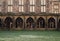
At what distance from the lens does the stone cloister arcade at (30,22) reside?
175 ft

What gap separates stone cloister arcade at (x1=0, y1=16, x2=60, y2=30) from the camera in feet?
175

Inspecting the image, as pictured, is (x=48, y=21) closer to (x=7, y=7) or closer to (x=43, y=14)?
(x=43, y=14)

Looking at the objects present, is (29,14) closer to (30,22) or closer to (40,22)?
(30,22)

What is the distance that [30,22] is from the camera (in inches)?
2135

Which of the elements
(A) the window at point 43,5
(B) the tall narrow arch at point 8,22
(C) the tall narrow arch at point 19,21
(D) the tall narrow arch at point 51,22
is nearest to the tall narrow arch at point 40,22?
(D) the tall narrow arch at point 51,22

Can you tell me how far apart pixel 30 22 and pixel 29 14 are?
134cm

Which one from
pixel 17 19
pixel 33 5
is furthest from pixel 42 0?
pixel 17 19

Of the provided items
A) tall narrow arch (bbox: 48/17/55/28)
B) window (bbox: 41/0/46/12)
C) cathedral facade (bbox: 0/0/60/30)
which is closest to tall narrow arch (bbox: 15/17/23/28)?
cathedral facade (bbox: 0/0/60/30)

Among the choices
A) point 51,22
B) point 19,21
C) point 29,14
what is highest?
point 29,14

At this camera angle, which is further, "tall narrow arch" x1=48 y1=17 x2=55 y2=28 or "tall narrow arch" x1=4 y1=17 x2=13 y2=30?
"tall narrow arch" x1=48 y1=17 x2=55 y2=28

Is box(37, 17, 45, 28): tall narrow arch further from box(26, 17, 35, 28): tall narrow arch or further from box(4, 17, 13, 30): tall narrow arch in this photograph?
box(4, 17, 13, 30): tall narrow arch

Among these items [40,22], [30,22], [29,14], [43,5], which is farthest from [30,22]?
[43,5]

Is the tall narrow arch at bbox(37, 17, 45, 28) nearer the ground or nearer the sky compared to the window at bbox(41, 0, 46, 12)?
nearer the ground

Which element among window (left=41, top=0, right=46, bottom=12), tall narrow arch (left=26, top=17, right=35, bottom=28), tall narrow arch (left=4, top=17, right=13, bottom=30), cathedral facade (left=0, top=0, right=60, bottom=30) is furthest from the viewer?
window (left=41, top=0, right=46, bottom=12)
